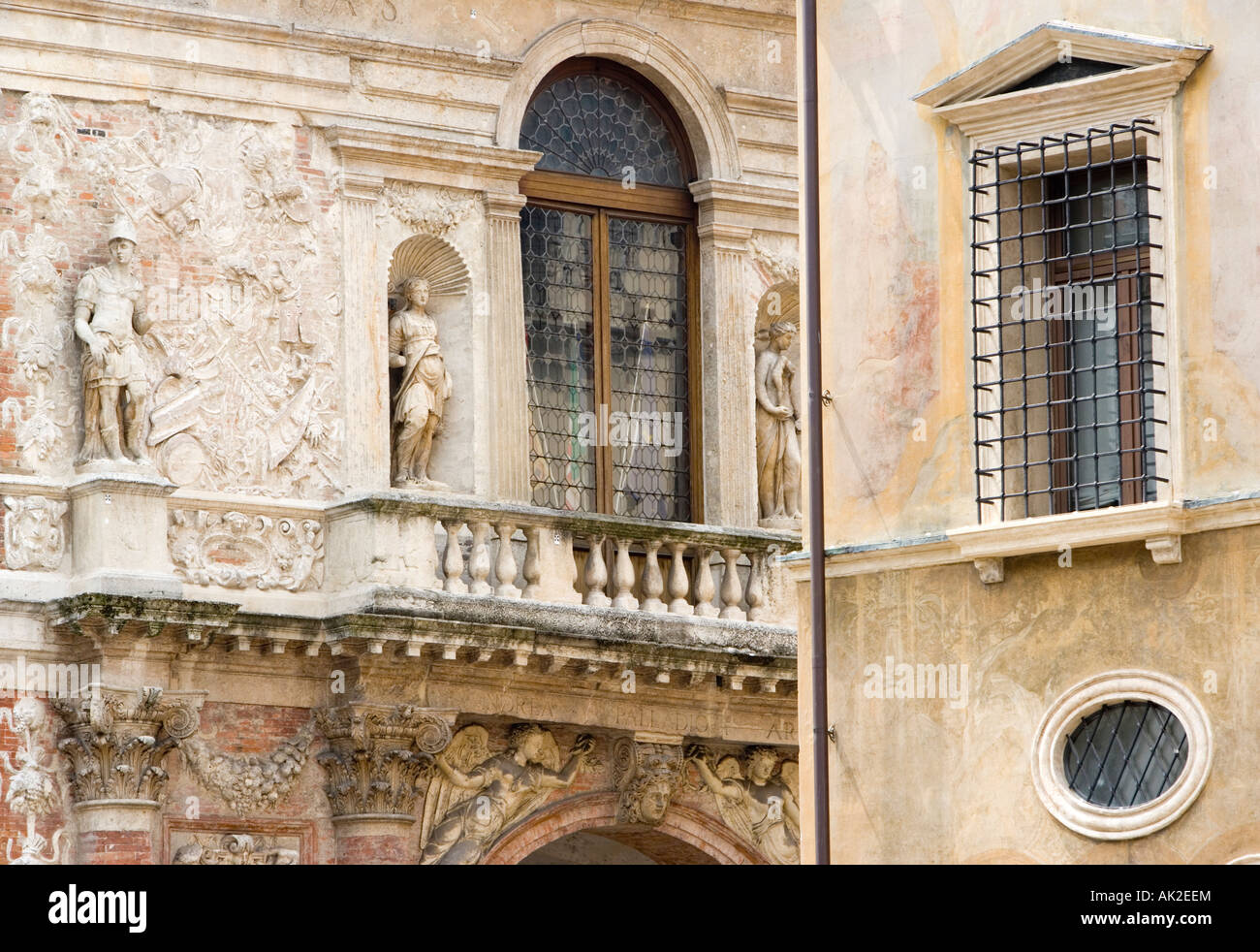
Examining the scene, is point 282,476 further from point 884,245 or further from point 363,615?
point 884,245

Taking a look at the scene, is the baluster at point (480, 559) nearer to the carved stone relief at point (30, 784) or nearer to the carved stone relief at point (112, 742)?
the carved stone relief at point (112, 742)

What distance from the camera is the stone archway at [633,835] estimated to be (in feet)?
74.7

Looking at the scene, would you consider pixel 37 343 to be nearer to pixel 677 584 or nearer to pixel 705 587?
pixel 677 584

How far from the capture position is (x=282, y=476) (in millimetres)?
22203

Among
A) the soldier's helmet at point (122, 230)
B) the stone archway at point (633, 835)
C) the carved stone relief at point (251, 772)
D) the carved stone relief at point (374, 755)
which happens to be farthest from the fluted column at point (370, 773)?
the soldier's helmet at point (122, 230)

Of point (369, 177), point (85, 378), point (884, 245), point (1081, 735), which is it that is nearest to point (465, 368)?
point (369, 177)

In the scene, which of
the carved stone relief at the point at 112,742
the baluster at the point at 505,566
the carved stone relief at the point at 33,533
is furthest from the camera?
the baluster at the point at 505,566

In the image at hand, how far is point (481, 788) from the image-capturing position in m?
22.6

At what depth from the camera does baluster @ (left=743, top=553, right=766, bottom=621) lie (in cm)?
2342

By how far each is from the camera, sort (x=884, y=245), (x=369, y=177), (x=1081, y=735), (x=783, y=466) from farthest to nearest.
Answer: (x=783, y=466), (x=369, y=177), (x=884, y=245), (x=1081, y=735)

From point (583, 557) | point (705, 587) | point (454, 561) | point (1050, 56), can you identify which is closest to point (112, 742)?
point (454, 561)

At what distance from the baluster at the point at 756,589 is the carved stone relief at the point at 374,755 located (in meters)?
2.65
